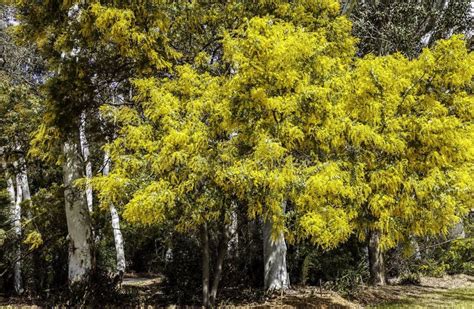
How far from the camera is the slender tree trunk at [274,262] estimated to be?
11.8 metres

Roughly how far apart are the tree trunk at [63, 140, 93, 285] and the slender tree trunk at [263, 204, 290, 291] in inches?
190

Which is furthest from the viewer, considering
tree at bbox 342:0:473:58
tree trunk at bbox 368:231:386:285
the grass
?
tree trunk at bbox 368:231:386:285

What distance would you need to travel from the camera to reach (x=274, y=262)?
11.9 m

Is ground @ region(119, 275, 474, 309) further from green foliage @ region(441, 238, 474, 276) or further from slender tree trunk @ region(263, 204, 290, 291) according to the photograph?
green foliage @ region(441, 238, 474, 276)

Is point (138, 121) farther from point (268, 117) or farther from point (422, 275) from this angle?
point (422, 275)

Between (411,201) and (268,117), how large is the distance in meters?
2.78

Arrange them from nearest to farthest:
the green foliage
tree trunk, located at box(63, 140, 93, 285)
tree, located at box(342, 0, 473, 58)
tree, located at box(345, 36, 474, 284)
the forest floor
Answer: tree, located at box(345, 36, 474, 284), tree trunk, located at box(63, 140, 93, 285), the forest floor, tree, located at box(342, 0, 473, 58), the green foliage

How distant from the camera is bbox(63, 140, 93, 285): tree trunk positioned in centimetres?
904

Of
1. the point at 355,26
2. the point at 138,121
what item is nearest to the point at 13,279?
the point at 138,121

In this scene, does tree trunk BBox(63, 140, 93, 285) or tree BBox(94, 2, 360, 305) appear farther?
tree trunk BBox(63, 140, 93, 285)

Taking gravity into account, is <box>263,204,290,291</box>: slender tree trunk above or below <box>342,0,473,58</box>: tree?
below

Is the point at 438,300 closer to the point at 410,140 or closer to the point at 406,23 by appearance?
the point at 410,140

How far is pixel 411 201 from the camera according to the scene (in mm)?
7145

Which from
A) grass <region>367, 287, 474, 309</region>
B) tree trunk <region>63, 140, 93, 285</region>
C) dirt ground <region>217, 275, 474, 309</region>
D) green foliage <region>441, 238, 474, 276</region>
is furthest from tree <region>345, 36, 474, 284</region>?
green foliage <region>441, 238, 474, 276</region>
